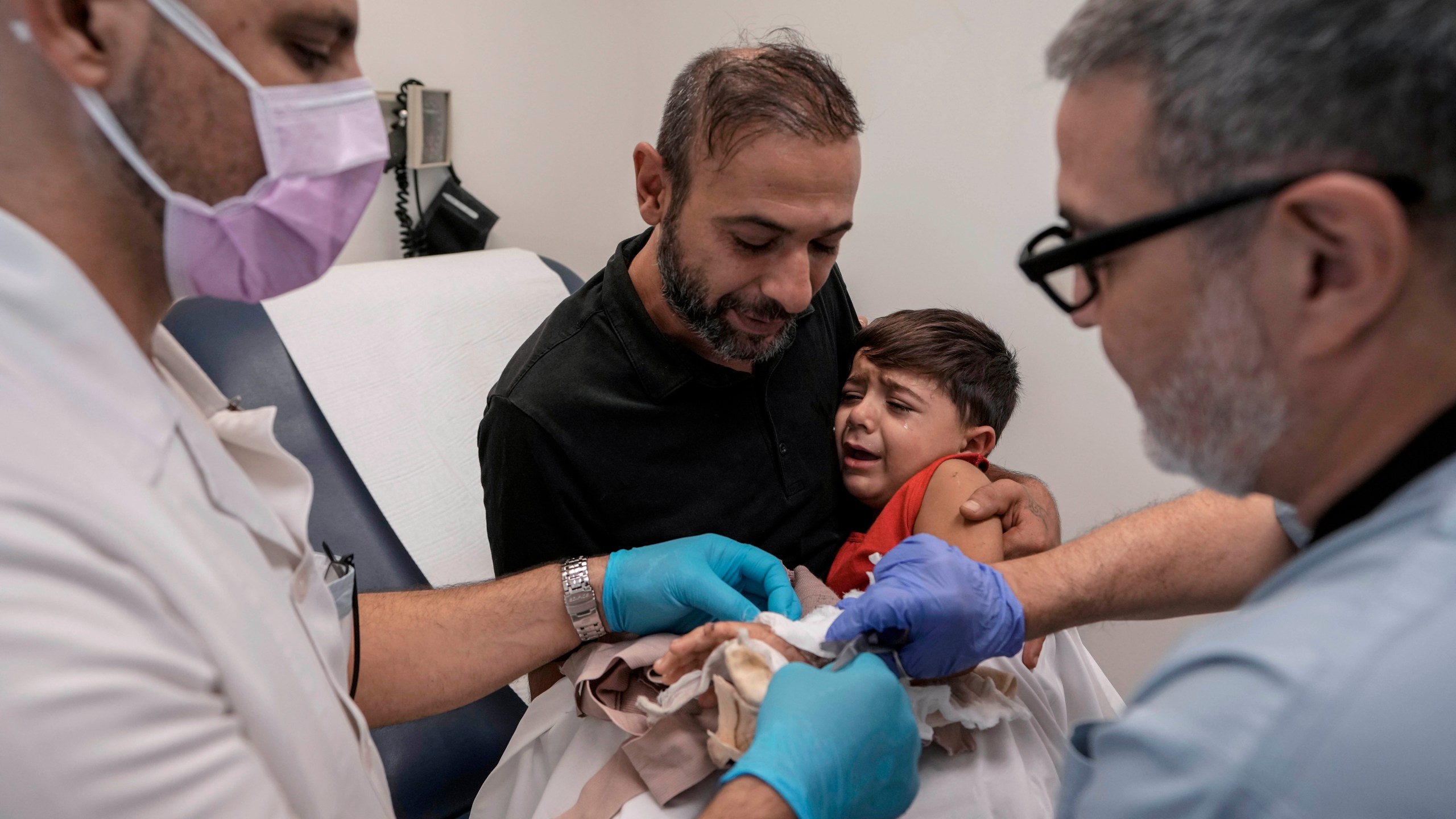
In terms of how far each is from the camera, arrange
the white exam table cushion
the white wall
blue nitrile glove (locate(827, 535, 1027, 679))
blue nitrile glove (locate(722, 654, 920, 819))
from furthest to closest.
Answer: the white wall → the white exam table cushion → blue nitrile glove (locate(827, 535, 1027, 679)) → blue nitrile glove (locate(722, 654, 920, 819))

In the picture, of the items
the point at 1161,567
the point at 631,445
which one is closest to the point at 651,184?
the point at 631,445

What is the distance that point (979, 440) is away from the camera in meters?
1.90

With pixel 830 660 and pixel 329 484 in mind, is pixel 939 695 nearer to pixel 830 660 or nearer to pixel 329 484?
pixel 830 660

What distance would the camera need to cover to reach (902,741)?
1121 millimetres

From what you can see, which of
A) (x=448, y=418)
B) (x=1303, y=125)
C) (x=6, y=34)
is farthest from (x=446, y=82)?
(x=1303, y=125)

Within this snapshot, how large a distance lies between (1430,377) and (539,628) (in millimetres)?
1200

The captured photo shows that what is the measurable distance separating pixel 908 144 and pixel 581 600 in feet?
5.41

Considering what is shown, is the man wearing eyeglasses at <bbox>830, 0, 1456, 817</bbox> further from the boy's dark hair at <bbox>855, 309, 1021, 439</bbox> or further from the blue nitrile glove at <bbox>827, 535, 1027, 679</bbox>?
the boy's dark hair at <bbox>855, 309, 1021, 439</bbox>

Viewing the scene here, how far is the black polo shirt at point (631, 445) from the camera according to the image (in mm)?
1513

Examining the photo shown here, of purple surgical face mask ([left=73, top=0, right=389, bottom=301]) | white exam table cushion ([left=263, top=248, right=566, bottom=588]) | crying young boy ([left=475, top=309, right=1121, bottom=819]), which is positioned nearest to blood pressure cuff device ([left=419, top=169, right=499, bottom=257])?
white exam table cushion ([left=263, top=248, right=566, bottom=588])

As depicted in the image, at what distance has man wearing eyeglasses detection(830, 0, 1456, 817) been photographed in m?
0.56

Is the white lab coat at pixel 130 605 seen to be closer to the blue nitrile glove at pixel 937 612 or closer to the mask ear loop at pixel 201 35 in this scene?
the mask ear loop at pixel 201 35

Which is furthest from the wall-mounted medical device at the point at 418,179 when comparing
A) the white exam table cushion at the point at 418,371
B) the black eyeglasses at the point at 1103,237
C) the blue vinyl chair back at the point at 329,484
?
the black eyeglasses at the point at 1103,237

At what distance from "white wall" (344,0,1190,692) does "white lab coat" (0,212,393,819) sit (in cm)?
189
